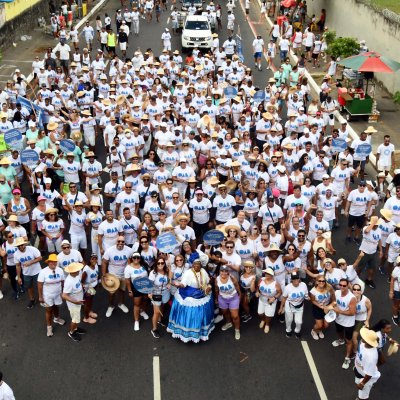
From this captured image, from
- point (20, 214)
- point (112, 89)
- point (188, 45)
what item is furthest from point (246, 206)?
point (188, 45)

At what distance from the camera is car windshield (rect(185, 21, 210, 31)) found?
2968 cm

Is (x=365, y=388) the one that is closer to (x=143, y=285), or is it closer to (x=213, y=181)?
(x=143, y=285)

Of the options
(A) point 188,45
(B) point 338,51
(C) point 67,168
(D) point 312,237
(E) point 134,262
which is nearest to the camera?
(E) point 134,262

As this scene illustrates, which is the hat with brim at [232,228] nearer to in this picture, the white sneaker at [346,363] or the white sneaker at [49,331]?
the white sneaker at [346,363]

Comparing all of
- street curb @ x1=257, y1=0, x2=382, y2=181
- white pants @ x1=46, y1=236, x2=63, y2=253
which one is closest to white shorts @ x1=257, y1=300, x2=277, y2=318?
white pants @ x1=46, y1=236, x2=63, y2=253

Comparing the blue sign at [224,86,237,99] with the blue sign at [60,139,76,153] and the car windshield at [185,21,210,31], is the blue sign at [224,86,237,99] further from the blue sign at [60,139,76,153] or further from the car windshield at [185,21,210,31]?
the car windshield at [185,21,210,31]

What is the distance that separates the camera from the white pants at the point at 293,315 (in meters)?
10.2

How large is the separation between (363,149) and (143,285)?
783 centimetres

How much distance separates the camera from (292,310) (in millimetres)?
10164

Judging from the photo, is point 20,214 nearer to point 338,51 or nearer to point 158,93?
point 158,93

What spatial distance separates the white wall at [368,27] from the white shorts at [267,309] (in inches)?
611

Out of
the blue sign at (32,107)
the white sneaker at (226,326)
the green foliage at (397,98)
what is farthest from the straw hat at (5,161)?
the green foliage at (397,98)

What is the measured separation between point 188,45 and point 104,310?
20.2m

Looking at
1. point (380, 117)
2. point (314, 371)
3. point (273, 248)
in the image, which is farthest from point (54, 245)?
point (380, 117)
